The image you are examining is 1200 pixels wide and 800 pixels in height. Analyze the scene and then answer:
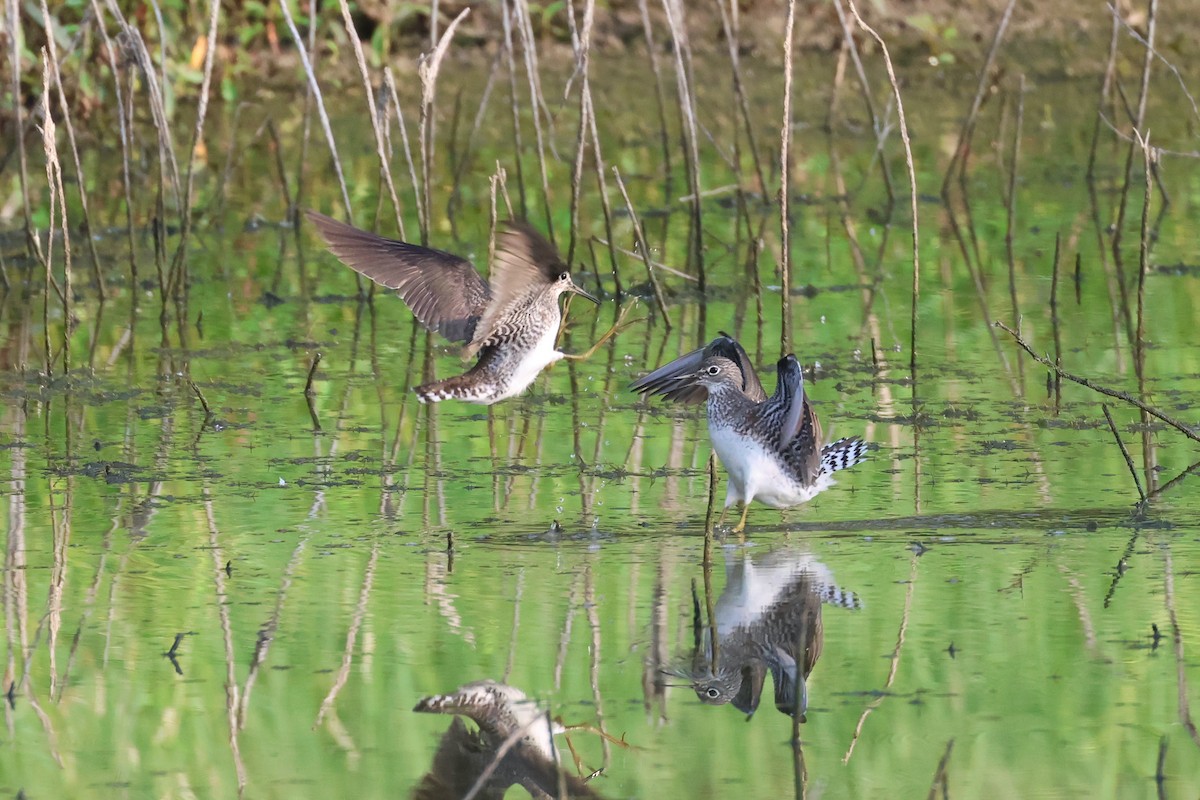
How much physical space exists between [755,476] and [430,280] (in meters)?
1.37

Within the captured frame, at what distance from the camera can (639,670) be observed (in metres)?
4.77

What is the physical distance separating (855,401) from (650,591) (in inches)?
96.3

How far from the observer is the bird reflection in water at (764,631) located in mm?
4641

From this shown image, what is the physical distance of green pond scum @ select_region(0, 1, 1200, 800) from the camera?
439cm

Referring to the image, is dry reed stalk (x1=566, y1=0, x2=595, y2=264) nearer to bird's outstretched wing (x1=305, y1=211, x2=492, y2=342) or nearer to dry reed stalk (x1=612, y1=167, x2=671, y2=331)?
dry reed stalk (x1=612, y1=167, x2=671, y2=331)

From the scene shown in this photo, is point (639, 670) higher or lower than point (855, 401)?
lower

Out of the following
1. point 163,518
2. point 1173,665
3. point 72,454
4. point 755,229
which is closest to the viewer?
point 1173,665

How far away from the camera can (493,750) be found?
4367 mm

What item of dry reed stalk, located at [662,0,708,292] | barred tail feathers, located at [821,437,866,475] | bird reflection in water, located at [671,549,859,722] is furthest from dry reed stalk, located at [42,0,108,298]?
bird reflection in water, located at [671,549,859,722]

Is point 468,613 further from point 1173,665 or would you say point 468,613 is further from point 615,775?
point 1173,665

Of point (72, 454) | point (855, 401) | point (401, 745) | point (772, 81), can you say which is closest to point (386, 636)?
point (401, 745)

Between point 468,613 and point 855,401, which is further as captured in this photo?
point 855,401

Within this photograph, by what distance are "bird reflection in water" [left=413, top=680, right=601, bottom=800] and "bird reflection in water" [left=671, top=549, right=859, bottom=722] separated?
0.40 metres

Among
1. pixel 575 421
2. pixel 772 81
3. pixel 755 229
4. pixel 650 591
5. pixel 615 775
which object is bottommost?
pixel 615 775
